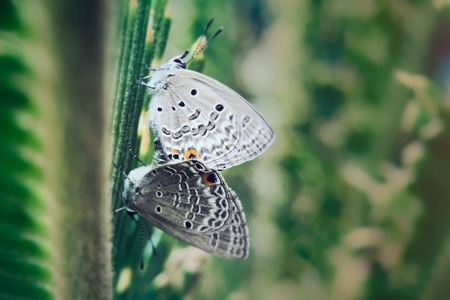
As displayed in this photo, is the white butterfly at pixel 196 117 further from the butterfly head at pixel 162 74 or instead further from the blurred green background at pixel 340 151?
the blurred green background at pixel 340 151

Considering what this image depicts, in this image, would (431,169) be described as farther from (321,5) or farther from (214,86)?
(214,86)

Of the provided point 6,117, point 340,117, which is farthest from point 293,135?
point 6,117

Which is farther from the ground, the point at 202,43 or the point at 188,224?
the point at 202,43

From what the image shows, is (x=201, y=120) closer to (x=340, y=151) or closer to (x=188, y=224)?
(x=188, y=224)

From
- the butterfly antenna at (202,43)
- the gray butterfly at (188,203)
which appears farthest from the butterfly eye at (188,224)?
the butterfly antenna at (202,43)

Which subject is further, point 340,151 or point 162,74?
point 340,151

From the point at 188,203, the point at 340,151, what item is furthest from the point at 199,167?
the point at 340,151

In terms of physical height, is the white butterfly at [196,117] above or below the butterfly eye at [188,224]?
above
